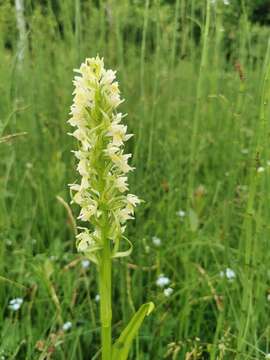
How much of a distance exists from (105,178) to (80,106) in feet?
0.43

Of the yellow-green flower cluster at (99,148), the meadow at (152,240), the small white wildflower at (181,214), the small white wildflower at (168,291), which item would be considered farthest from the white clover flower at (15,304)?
the small white wildflower at (181,214)

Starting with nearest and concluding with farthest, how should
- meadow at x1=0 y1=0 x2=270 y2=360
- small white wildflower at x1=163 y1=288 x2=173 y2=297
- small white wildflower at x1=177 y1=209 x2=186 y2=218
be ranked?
meadow at x1=0 y1=0 x2=270 y2=360 → small white wildflower at x1=163 y1=288 x2=173 y2=297 → small white wildflower at x1=177 y1=209 x2=186 y2=218

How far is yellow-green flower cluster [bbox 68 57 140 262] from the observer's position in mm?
982

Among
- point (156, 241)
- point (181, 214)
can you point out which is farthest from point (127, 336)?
point (181, 214)

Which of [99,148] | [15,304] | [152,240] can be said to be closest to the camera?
[99,148]

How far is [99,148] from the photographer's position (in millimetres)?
996

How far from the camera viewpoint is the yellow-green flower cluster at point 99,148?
982mm

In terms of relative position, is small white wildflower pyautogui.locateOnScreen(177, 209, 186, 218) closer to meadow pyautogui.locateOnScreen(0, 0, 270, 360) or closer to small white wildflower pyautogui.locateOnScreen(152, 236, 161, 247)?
meadow pyautogui.locateOnScreen(0, 0, 270, 360)

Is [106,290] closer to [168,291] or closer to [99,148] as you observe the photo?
[99,148]

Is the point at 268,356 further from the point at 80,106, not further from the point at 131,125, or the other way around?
the point at 131,125

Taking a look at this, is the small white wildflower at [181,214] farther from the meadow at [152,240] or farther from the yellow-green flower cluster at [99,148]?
the yellow-green flower cluster at [99,148]

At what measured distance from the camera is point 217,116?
2592 millimetres

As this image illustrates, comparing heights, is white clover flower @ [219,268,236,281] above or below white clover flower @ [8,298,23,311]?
above

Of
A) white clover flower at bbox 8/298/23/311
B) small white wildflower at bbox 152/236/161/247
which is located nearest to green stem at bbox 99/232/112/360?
white clover flower at bbox 8/298/23/311
